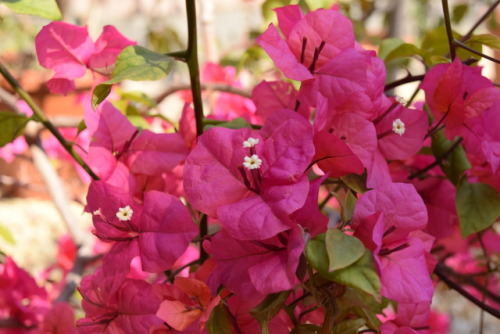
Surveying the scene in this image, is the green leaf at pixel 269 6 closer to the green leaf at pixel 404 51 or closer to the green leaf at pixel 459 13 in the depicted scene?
the green leaf at pixel 404 51

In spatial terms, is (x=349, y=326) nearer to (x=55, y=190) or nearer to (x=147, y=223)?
(x=147, y=223)

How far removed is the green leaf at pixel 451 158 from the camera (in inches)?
18.4

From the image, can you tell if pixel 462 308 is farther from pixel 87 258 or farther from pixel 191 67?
pixel 191 67

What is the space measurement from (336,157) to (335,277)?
96mm

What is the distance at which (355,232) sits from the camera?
1.09 feet

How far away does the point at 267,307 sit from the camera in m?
0.33

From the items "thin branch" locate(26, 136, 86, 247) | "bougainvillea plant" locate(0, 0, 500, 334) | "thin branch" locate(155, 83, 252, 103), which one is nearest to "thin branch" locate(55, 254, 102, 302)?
"thin branch" locate(26, 136, 86, 247)

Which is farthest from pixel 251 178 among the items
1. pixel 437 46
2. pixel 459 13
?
pixel 459 13

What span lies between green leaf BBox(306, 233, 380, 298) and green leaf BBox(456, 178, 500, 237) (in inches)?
7.5

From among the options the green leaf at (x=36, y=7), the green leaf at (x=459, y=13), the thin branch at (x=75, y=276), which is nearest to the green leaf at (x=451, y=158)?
the green leaf at (x=36, y=7)

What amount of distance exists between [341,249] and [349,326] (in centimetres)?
9

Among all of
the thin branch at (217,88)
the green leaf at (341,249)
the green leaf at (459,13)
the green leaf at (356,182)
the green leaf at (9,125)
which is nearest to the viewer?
the green leaf at (341,249)

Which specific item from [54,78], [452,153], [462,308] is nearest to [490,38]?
[452,153]

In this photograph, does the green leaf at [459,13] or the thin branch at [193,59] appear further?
the green leaf at [459,13]
